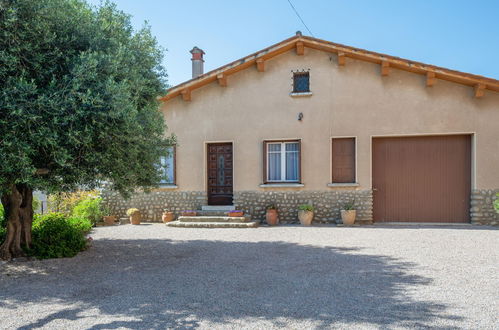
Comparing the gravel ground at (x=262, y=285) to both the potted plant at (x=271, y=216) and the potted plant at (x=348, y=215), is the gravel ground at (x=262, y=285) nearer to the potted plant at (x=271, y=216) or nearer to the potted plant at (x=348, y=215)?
the potted plant at (x=348, y=215)

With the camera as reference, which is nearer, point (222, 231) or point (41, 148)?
point (41, 148)

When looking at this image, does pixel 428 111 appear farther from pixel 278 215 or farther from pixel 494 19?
pixel 278 215

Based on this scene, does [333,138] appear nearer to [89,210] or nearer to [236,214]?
[236,214]

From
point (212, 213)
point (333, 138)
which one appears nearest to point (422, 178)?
point (333, 138)

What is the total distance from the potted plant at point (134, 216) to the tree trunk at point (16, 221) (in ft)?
16.2

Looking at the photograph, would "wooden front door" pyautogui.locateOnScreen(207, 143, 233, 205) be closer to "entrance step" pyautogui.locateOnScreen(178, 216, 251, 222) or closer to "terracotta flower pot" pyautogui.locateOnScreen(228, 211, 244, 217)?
"terracotta flower pot" pyautogui.locateOnScreen(228, 211, 244, 217)

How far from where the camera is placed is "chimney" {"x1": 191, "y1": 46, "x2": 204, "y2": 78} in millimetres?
14305

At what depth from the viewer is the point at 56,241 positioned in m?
6.72

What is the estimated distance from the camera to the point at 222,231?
973 centimetres

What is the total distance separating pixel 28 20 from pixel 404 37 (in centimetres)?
1024

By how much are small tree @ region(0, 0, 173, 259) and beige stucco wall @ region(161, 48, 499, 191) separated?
5.23 m

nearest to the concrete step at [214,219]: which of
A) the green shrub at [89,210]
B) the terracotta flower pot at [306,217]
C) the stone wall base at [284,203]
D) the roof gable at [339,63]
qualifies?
the stone wall base at [284,203]

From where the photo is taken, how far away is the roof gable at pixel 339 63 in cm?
980

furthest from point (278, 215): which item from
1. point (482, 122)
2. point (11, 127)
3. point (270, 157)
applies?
point (11, 127)
